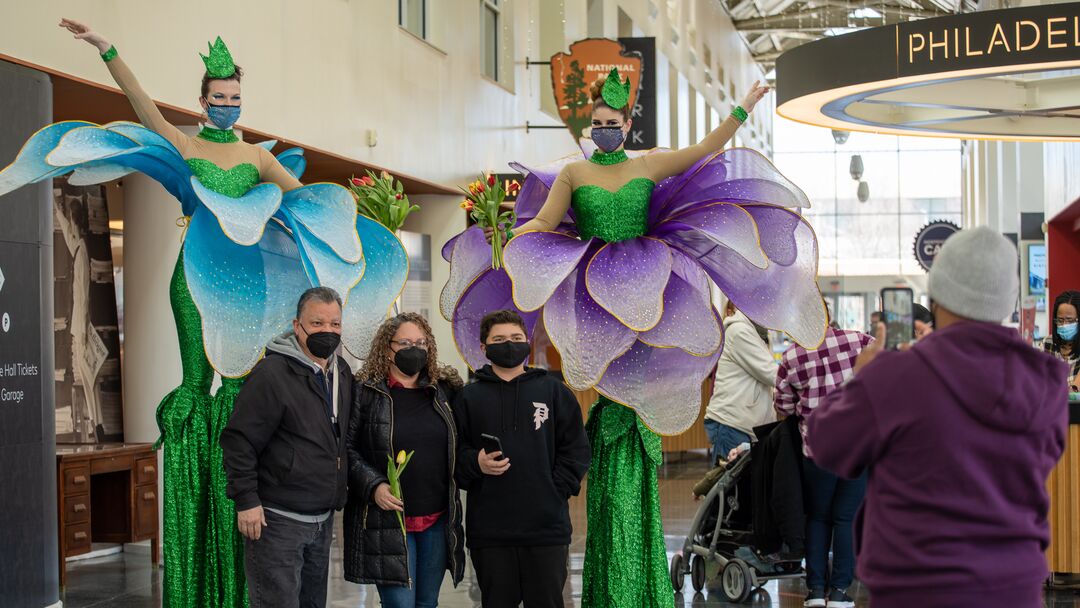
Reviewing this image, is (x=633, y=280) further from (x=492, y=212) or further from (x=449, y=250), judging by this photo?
(x=449, y=250)

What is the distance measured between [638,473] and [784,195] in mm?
1209

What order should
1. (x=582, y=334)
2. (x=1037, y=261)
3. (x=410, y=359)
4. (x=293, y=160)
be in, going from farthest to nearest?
(x=1037, y=261) → (x=293, y=160) → (x=582, y=334) → (x=410, y=359)

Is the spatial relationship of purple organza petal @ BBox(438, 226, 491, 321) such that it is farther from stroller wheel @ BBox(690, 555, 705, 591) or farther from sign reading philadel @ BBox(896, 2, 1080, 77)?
sign reading philadel @ BBox(896, 2, 1080, 77)

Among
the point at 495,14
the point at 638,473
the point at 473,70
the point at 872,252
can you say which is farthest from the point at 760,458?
the point at 872,252

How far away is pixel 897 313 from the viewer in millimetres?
2832

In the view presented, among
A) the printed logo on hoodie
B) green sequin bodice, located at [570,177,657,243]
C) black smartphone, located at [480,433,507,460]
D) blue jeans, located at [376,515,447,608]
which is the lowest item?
blue jeans, located at [376,515,447,608]

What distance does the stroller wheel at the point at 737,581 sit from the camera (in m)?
6.80

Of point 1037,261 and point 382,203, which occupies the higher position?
point 1037,261

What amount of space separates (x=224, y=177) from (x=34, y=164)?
72cm

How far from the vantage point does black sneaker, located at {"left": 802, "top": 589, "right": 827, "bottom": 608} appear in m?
6.51

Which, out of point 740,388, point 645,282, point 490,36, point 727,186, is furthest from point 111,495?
point 490,36

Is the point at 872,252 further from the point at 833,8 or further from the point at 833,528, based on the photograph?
the point at 833,528

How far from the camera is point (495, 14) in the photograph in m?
15.4

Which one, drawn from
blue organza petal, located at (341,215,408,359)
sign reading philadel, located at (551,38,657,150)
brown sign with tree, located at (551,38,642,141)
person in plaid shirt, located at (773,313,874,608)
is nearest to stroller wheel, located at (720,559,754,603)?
person in plaid shirt, located at (773,313,874,608)
